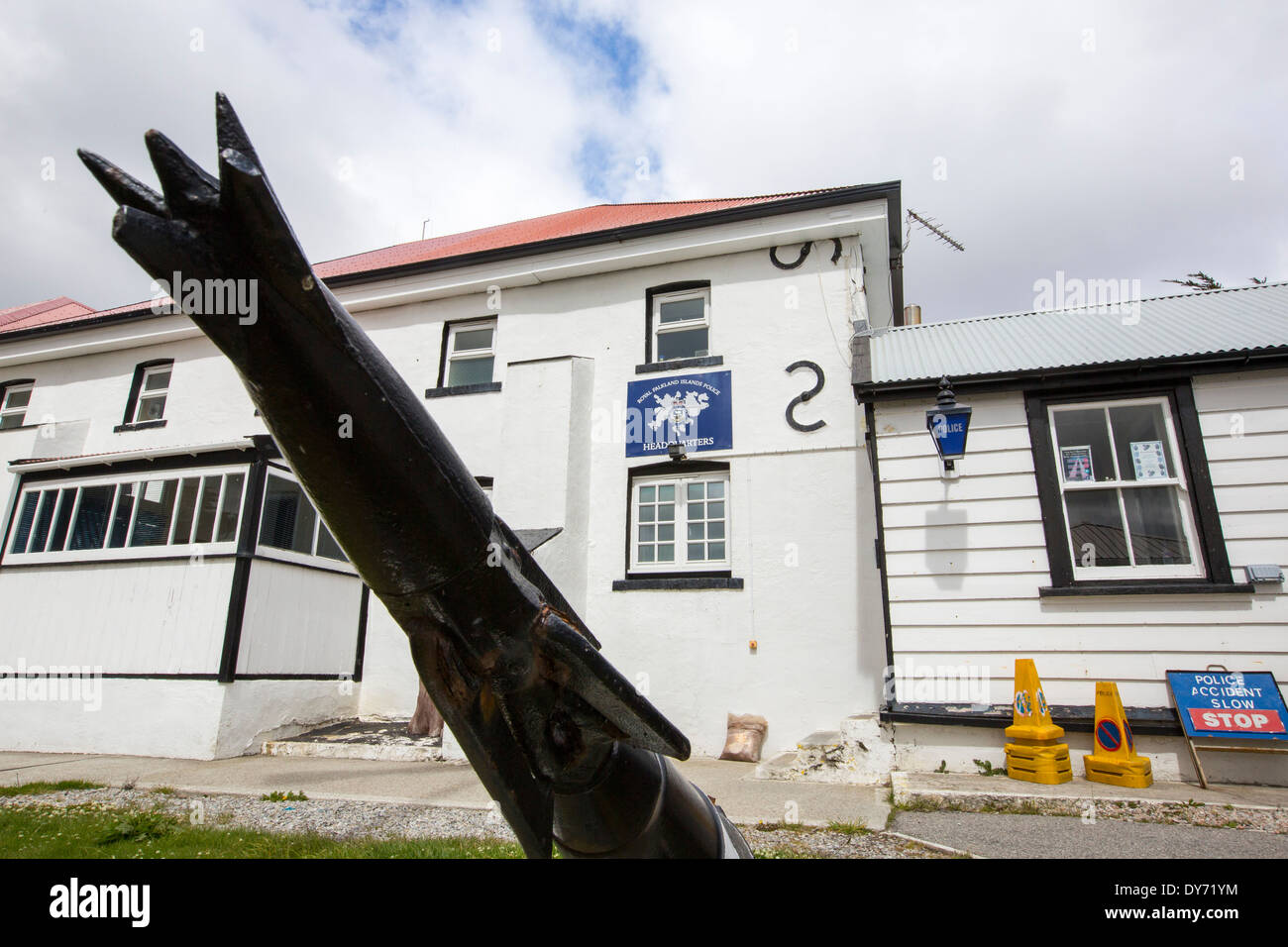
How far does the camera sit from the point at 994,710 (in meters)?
6.41

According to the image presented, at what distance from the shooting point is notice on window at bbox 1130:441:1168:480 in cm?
688

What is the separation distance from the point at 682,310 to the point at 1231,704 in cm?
811

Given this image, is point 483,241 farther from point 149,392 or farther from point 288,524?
point 288,524

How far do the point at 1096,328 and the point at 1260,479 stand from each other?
240 centimetres

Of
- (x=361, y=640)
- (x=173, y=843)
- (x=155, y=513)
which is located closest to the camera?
(x=173, y=843)

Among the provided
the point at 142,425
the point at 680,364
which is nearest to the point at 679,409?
the point at 680,364

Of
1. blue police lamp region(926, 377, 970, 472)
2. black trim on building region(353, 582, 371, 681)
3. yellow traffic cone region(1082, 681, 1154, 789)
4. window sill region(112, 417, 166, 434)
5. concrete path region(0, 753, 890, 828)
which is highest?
window sill region(112, 417, 166, 434)

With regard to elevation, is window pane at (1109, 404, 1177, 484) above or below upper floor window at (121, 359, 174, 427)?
below

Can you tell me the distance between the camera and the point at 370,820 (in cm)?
500

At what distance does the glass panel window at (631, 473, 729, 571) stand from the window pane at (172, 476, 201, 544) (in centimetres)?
625

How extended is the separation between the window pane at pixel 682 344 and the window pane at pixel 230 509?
634 centimetres
